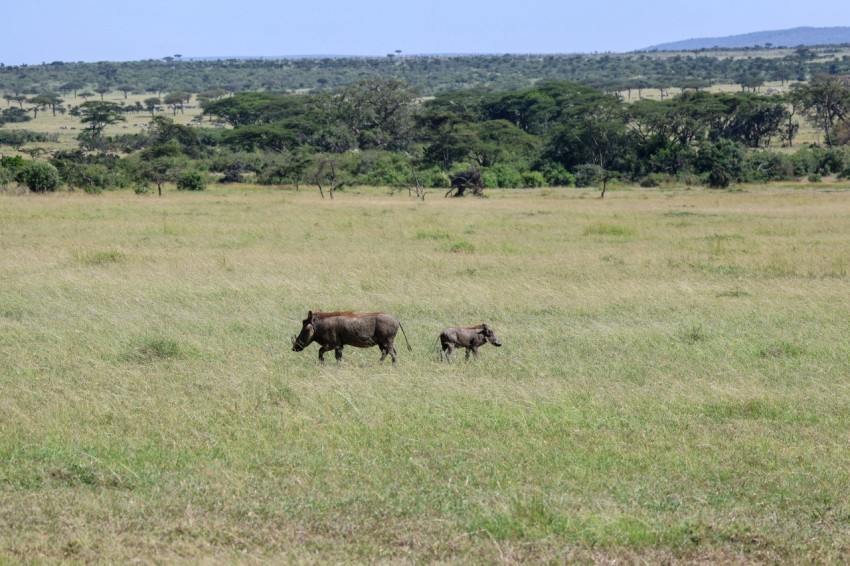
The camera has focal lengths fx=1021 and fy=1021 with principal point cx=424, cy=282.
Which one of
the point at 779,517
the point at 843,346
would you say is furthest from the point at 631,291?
the point at 779,517

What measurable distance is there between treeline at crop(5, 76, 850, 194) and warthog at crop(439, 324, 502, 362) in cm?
2728

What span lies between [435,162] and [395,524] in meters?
46.7

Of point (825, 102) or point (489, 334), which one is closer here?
point (489, 334)

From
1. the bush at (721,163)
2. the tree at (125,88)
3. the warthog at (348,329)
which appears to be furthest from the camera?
the tree at (125,88)

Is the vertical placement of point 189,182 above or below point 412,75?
below

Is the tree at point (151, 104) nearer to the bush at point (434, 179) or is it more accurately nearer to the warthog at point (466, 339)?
the bush at point (434, 179)

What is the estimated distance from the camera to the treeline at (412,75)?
137750 mm

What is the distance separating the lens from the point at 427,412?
7.82m

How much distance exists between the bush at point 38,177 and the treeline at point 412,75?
93.6 meters

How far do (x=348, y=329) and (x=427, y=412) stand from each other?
197cm

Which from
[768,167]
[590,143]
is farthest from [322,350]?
[590,143]

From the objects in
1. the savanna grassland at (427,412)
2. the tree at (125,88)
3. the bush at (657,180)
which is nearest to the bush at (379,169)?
the bush at (657,180)

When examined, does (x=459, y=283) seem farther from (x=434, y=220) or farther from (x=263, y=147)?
(x=263, y=147)

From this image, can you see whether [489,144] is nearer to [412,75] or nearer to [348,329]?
[348,329]
